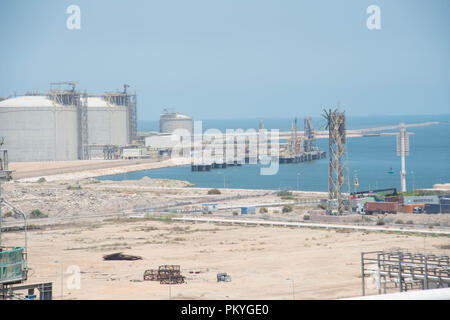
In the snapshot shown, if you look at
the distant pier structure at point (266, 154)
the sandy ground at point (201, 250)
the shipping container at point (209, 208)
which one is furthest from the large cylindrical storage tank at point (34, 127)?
the shipping container at point (209, 208)

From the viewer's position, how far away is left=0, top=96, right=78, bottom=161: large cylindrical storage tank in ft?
375

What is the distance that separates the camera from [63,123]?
11662cm

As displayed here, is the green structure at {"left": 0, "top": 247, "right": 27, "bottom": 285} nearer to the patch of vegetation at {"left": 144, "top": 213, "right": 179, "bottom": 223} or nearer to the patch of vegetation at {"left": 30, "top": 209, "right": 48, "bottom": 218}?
the patch of vegetation at {"left": 144, "top": 213, "right": 179, "bottom": 223}

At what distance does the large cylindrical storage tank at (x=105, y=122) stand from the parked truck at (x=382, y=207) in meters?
79.5

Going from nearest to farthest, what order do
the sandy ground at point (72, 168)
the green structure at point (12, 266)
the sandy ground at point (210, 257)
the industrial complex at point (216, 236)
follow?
1. the green structure at point (12, 266)
2. the industrial complex at point (216, 236)
3. the sandy ground at point (210, 257)
4. the sandy ground at point (72, 168)

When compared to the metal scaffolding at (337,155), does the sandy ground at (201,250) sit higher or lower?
lower

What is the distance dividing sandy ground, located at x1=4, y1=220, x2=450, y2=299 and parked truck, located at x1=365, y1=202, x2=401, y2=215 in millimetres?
10135

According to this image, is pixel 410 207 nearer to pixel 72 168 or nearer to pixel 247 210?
pixel 247 210

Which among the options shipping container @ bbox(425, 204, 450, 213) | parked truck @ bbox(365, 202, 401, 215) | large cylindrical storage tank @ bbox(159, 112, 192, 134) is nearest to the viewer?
shipping container @ bbox(425, 204, 450, 213)

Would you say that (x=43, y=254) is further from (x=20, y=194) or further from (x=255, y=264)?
(x=20, y=194)

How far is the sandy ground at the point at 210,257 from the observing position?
984 inches

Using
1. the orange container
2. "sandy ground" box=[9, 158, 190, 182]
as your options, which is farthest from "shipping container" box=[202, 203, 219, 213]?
"sandy ground" box=[9, 158, 190, 182]

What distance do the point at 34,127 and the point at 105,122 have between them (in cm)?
1474

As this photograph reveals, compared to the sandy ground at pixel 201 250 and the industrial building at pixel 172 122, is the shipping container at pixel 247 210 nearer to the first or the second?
the sandy ground at pixel 201 250
